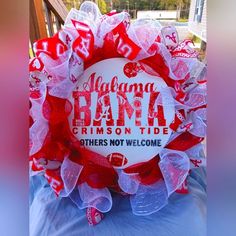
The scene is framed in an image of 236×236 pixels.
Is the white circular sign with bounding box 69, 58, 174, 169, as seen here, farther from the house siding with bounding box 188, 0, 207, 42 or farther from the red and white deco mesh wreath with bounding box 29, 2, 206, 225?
the house siding with bounding box 188, 0, 207, 42

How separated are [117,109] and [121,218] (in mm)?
196

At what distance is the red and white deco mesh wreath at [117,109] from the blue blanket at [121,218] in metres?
0.02

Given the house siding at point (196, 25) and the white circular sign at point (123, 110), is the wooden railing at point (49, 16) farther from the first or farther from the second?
the house siding at point (196, 25)

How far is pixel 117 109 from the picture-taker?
615mm

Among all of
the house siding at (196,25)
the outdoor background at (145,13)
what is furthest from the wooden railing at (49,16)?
the house siding at (196,25)

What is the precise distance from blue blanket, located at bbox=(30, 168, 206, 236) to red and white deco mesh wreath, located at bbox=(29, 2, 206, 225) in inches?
0.8

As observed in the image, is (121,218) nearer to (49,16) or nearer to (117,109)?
(117,109)

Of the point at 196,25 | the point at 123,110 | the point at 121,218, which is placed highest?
the point at 196,25

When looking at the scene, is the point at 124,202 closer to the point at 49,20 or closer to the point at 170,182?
the point at 170,182

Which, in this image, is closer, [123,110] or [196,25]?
[196,25]

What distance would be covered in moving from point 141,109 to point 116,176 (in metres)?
0.13

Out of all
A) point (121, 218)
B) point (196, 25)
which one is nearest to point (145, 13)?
point (196, 25)

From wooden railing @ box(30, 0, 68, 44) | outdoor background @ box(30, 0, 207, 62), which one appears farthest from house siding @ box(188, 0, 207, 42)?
wooden railing @ box(30, 0, 68, 44)

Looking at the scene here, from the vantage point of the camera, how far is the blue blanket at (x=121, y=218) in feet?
1.94
